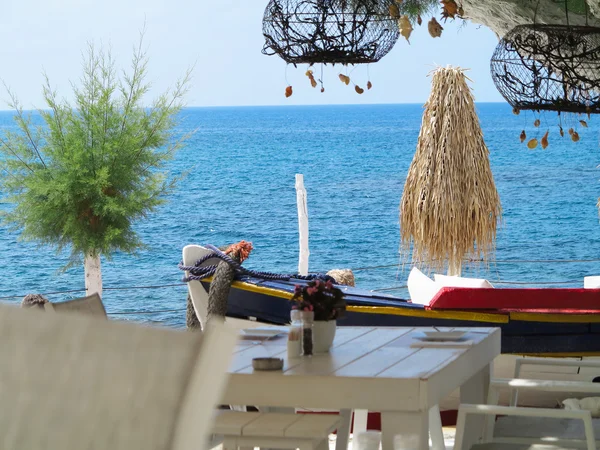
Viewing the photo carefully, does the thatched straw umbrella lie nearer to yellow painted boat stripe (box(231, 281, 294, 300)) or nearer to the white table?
yellow painted boat stripe (box(231, 281, 294, 300))

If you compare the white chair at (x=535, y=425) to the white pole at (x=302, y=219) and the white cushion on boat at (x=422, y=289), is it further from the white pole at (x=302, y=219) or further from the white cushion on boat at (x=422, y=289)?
the white pole at (x=302, y=219)

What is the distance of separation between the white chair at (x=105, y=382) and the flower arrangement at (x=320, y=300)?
2.16m

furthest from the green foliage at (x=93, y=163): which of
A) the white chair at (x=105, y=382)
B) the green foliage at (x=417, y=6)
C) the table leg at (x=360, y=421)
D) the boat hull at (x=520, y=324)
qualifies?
the white chair at (x=105, y=382)

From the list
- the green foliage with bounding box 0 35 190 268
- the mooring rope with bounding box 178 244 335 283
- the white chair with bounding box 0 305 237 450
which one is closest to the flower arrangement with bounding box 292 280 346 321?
the white chair with bounding box 0 305 237 450

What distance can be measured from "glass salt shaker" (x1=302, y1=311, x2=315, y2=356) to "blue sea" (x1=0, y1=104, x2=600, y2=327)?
15.0 meters

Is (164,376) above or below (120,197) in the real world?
above

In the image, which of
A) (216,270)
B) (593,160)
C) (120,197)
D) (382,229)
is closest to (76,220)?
(120,197)

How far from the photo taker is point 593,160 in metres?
44.8

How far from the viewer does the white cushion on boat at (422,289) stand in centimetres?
569

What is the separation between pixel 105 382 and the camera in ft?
3.60

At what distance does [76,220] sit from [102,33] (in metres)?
44.3

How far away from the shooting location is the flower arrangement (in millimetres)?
3320

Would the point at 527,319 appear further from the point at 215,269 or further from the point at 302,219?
the point at 302,219

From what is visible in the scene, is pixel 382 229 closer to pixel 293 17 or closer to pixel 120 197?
pixel 120 197
